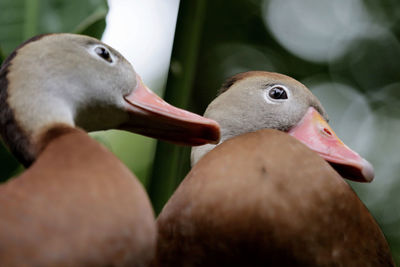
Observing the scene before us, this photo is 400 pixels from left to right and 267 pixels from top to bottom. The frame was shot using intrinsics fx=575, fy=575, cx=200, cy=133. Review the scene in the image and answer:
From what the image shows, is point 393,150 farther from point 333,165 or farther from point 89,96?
point 89,96

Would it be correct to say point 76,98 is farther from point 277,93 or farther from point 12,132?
point 277,93

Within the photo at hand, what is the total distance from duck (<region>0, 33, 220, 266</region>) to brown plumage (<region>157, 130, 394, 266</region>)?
108 millimetres

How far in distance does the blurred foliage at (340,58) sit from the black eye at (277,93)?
1055mm

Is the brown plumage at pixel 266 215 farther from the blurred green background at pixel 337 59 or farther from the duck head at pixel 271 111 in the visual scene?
the blurred green background at pixel 337 59

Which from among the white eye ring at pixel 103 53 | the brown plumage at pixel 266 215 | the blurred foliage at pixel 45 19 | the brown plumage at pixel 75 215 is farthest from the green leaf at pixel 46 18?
the brown plumage at pixel 75 215

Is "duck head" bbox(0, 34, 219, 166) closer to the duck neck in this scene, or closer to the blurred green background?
the duck neck

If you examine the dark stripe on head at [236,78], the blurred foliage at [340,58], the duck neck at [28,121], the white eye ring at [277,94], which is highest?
the duck neck at [28,121]

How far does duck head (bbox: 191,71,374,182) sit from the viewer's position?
1.42 metres

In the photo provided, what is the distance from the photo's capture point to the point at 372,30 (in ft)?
9.95

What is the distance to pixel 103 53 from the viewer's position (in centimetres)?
121

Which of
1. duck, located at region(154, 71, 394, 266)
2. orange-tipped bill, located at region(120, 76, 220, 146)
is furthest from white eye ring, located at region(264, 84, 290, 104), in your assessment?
orange-tipped bill, located at region(120, 76, 220, 146)

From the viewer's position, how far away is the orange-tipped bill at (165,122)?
1189 mm

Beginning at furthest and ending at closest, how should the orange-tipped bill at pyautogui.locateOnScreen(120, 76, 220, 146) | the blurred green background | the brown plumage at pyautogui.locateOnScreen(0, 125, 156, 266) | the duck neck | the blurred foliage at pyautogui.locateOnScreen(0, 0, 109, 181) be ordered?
the blurred green background → the blurred foliage at pyautogui.locateOnScreen(0, 0, 109, 181) → the orange-tipped bill at pyautogui.locateOnScreen(120, 76, 220, 146) → the duck neck → the brown plumage at pyautogui.locateOnScreen(0, 125, 156, 266)

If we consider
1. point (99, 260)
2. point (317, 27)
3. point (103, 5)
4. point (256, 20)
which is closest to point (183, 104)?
point (103, 5)
